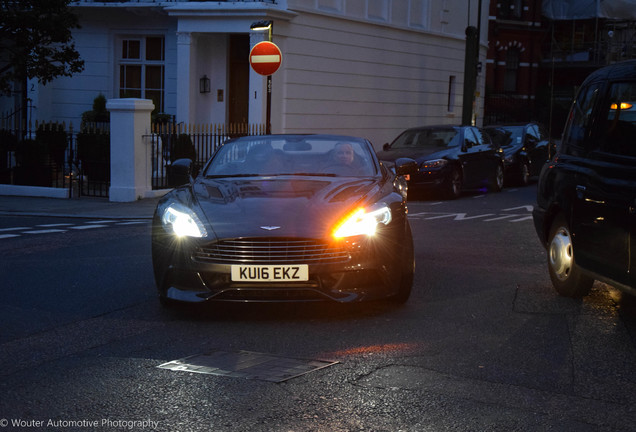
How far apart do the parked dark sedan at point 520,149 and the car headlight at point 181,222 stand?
55.8 feet

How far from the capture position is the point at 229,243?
22.3 feet

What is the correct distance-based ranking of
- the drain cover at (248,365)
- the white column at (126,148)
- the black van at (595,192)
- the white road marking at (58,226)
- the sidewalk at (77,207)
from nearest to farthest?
the drain cover at (248,365) < the black van at (595,192) < the white road marking at (58,226) < the sidewalk at (77,207) < the white column at (126,148)

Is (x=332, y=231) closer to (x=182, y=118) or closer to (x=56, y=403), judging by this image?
(x=56, y=403)

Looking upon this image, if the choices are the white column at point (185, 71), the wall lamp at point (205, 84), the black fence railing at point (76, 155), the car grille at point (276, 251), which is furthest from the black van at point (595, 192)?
the wall lamp at point (205, 84)

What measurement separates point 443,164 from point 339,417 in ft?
48.7

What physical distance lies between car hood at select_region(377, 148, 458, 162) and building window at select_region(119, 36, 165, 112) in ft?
32.3

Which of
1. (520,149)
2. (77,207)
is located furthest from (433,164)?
(77,207)

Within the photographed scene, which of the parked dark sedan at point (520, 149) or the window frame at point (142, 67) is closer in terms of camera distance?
the parked dark sedan at point (520, 149)

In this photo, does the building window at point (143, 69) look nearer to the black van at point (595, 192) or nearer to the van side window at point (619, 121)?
the black van at point (595, 192)

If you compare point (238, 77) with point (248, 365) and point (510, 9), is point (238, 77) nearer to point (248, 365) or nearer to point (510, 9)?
point (248, 365)

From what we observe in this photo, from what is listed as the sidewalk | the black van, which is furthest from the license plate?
the sidewalk

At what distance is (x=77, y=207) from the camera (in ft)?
55.3

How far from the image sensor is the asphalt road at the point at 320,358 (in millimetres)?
4660

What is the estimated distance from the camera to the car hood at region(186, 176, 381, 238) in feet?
22.4
